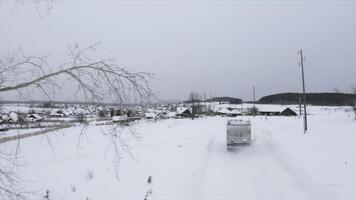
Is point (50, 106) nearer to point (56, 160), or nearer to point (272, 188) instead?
point (272, 188)

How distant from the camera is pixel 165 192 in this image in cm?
1248

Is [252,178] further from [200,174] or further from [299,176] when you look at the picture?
[200,174]

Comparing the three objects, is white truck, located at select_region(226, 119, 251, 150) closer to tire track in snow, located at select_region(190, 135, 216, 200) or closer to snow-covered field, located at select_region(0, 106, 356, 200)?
snow-covered field, located at select_region(0, 106, 356, 200)

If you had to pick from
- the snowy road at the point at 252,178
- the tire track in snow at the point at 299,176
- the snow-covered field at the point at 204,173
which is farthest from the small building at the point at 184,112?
the snowy road at the point at 252,178

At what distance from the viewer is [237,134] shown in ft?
82.7

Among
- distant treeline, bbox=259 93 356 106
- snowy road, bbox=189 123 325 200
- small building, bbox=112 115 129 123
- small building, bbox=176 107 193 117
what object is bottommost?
snowy road, bbox=189 123 325 200

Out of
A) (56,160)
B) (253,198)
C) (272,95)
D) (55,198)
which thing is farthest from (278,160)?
(272,95)

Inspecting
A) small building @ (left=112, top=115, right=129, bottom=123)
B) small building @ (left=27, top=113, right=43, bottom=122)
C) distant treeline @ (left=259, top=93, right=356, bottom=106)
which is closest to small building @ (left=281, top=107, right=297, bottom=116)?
distant treeline @ (left=259, top=93, right=356, bottom=106)

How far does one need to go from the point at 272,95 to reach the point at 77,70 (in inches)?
7798

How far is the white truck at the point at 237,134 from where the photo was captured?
24.3m

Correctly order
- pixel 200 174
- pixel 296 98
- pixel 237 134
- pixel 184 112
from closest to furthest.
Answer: pixel 200 174, pixel 237 134, pixel 296 98, pixel 184 112

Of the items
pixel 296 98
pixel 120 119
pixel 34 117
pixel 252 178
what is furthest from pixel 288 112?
pixel 34 117

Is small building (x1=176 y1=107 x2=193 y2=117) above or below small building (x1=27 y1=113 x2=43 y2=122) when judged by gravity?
below

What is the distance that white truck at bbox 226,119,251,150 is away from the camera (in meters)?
24.3
